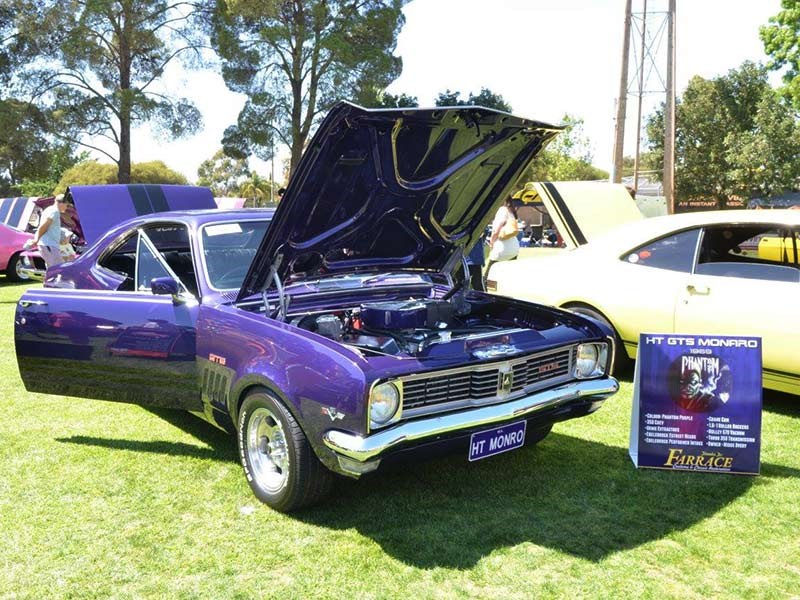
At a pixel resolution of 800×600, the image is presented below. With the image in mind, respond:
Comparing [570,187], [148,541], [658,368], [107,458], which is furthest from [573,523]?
[570,187]

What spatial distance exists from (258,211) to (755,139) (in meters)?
35.0

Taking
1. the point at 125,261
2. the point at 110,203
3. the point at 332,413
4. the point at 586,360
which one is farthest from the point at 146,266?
the point at 110,203

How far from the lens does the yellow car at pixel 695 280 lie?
4855 millimetres

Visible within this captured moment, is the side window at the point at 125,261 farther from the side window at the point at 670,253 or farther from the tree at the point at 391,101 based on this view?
the tree at the point at 391,101

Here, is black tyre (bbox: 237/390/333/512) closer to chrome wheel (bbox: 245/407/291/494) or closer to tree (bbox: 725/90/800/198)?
chrome wheel (bbox: 245/407/291/494)

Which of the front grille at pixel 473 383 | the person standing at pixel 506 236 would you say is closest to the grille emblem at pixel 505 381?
the front grille at pixel 473 383

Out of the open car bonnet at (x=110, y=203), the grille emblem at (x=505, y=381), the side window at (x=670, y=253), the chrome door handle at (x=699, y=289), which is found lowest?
the grille emblem at (x=505, y=381)

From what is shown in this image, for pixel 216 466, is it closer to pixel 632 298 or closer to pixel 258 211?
pixel 258 211

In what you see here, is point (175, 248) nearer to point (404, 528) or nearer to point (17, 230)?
point (404, 528)

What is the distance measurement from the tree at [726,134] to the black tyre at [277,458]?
35.9 meters

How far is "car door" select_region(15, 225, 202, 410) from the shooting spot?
405 centimetres

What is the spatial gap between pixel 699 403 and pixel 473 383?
150 cm

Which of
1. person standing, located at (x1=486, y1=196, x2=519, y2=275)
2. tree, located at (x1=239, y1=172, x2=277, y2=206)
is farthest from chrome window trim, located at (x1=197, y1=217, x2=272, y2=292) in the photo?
tree, located at (x1=239, y1=172, x2=277, y2=206)

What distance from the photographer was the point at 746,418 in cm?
397
